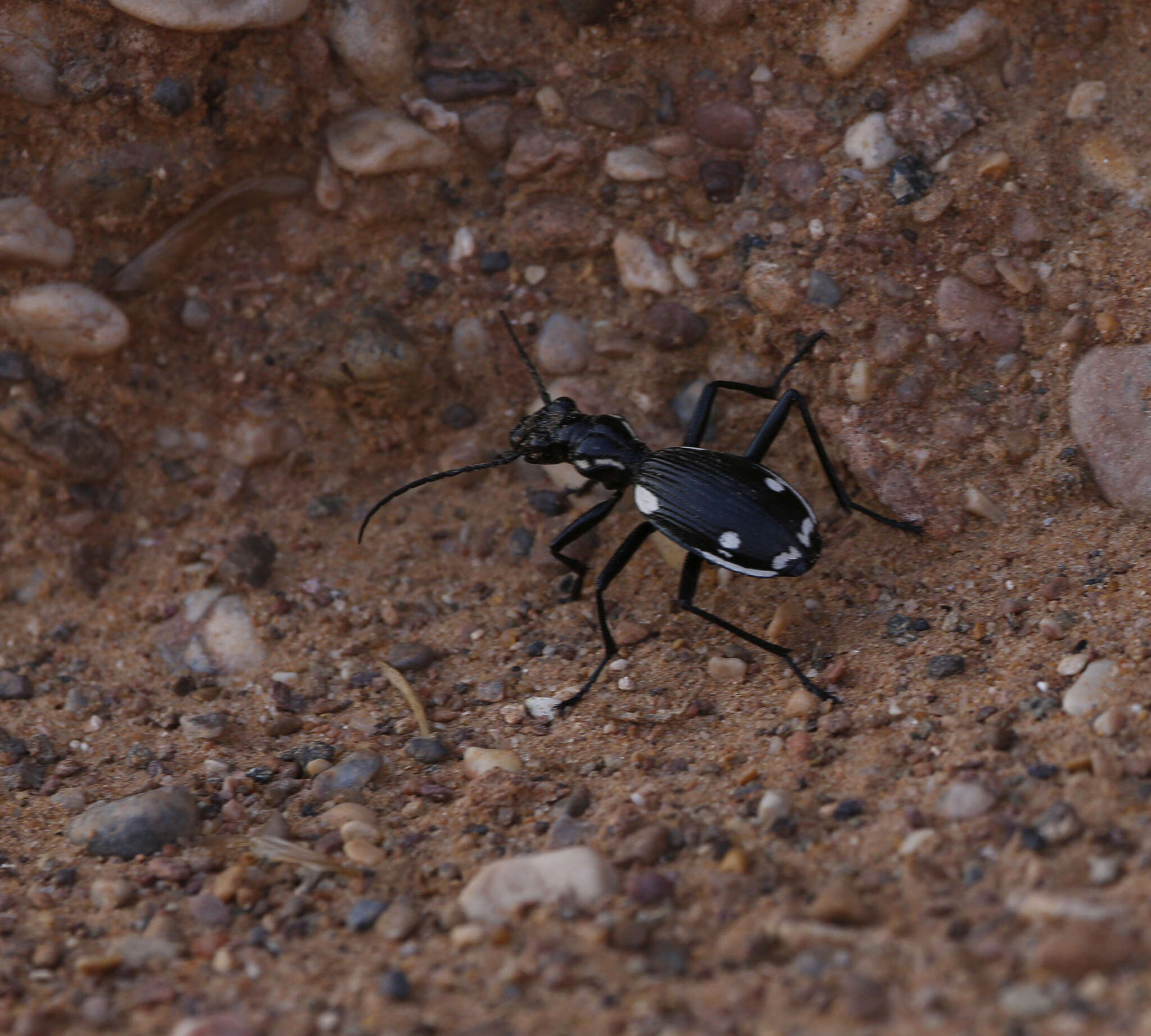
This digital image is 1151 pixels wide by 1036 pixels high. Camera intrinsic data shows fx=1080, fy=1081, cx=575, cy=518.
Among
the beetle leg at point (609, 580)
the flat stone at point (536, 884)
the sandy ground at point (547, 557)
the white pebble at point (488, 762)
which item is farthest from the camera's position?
the beetle leg at point (609, 580)

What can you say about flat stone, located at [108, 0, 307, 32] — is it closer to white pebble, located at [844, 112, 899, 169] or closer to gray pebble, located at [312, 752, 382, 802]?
white pebble, located at [844, 112, 899, 169]

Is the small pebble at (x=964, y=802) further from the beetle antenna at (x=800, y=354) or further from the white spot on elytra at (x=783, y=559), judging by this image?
the beetle antenna at (x=800, y=354)

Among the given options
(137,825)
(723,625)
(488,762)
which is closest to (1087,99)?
(723,625)

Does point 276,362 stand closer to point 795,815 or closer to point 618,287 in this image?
point 618,287

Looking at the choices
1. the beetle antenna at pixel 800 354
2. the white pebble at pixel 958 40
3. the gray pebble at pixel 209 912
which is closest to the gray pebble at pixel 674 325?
Answer: the beetle antenna at pixel 800 354

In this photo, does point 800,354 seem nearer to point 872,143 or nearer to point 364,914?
point 872,143
